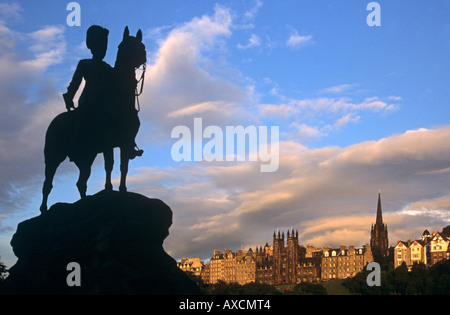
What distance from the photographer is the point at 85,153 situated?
22922mm

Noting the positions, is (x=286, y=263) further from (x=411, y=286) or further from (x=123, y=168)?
(x=123, y=168)

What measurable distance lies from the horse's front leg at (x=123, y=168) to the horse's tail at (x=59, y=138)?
210cm

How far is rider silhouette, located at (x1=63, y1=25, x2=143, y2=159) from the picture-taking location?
72.6 feet

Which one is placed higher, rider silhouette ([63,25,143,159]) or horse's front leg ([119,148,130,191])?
rider silhouette ([63,25,143,159])

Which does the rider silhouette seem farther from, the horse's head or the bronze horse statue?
the horse's head

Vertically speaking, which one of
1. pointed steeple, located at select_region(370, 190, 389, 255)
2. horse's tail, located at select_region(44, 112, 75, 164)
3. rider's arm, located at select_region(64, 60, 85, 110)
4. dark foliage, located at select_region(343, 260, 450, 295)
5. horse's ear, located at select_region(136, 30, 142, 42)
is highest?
pointed steeple, located at select_region(370, 190, 389, 255)

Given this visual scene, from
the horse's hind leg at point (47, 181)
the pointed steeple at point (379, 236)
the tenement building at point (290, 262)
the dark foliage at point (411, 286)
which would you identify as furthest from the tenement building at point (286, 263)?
the horse's hind leg at point (47, 181)

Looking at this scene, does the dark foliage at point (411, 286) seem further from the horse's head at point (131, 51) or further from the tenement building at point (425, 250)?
the tenement building at point (425, 250)

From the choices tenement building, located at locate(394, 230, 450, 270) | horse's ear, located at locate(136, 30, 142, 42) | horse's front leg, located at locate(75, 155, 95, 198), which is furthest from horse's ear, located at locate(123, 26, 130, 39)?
tenement building, located at locate(394, 230, 450, 270)

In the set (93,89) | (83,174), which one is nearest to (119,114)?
(93,89)

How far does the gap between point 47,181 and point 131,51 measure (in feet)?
17.9

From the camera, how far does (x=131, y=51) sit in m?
21.8

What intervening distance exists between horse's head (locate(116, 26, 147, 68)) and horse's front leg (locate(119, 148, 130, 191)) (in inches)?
110
